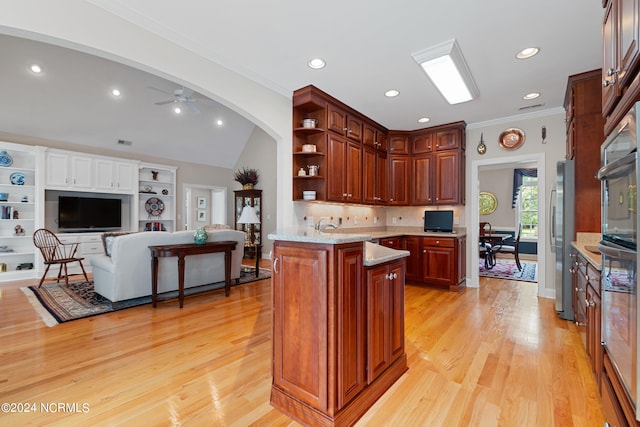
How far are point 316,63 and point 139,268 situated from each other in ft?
10.9

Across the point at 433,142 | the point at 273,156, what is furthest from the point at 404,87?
the point at 273,156

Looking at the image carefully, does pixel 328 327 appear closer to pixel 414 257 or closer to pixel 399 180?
pixel 414 257

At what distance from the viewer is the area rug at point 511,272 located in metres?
5.53

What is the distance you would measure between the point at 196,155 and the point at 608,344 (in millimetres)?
8458

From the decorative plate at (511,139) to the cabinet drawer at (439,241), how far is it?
1.76m

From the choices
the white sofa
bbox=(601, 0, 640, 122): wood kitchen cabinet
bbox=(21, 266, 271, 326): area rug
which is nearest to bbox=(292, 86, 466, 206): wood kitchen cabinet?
the white sofa

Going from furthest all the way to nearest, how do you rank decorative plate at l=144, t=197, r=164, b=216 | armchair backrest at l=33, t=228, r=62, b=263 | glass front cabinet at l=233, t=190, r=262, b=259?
glass front cabinet at l=233, t=190, r=262, b=259
decorative plate at l=144, t=197, r=164, b=216
armchair backrest at l=33, t=228, r=62, b=263

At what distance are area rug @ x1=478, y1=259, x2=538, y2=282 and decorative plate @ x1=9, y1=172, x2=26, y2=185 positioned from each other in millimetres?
9078

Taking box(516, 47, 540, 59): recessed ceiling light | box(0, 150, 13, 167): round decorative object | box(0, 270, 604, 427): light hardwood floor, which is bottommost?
box(0, 270, 604, 427): light hardwood floor

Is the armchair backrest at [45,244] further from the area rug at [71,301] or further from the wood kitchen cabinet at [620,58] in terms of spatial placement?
the wood kitchen cabinet at [620,58]

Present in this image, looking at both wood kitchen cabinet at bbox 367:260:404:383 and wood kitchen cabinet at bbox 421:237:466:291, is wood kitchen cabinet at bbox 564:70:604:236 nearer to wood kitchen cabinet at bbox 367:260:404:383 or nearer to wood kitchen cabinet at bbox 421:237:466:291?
wood kitchen cabinet at bbox 421:237:466:291

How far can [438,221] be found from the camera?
5.09 meters

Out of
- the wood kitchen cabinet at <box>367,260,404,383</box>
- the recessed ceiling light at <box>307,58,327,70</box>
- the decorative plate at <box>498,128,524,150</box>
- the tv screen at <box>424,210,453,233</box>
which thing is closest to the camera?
the wood kitchen cabinet at <box>367,260,404,383</box>

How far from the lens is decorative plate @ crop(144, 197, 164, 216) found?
23.7 ft
